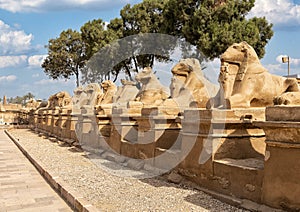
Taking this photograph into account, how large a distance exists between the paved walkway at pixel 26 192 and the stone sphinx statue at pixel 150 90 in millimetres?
3298

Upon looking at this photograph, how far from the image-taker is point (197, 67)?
25.9 feet

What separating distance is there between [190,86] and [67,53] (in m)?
22.6

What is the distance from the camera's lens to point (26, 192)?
579cm

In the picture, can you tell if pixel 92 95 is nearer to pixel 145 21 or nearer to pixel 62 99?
pixel 62 99

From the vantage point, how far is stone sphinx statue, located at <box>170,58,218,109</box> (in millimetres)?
7340

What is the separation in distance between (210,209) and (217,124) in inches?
48.4

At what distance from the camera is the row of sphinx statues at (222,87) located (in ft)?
17.9

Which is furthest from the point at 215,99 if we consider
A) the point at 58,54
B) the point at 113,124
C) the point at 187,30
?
the point at 58,54

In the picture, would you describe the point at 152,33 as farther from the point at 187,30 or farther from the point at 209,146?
the point at 209,146

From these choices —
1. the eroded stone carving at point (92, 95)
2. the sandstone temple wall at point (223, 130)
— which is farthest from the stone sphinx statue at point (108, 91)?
the sandstone temple wall at point (223, 130)

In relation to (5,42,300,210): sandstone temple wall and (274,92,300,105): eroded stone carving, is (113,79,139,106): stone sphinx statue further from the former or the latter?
(274,92,300,105): eroded stone carving

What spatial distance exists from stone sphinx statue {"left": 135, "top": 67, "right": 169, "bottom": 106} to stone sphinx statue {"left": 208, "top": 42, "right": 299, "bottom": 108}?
330cm

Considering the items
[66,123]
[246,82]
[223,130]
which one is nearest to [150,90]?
[246,82]

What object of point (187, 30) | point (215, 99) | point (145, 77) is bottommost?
point (215, 99)
